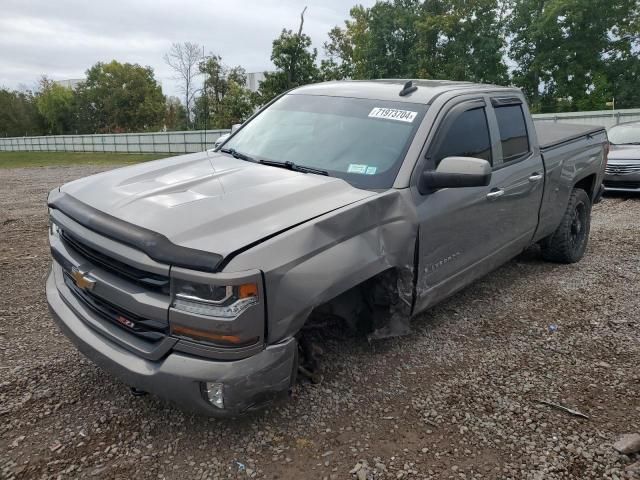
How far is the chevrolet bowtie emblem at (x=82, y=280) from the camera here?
2463 mm

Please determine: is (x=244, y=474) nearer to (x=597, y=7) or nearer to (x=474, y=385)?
(x=474, y=385)

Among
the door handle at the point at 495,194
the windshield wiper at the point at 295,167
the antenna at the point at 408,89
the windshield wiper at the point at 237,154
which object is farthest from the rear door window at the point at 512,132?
the windshield wiper at the point at 237,154

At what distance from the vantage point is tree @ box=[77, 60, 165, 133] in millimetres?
Answer: 57875

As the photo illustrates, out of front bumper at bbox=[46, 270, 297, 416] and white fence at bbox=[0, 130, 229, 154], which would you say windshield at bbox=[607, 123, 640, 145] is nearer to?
front bumper at bbox=[46, 270, 297, 416]

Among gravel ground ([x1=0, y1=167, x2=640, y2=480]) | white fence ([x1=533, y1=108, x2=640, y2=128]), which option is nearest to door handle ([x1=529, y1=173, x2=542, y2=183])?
gravel ground ([x1=0, y1=167, x2=640, y2=480])

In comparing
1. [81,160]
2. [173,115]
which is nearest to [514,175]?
[81,160]

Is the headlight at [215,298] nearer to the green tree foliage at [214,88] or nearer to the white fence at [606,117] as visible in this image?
the white fence at [606,117]

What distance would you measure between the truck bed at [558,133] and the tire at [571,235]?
0.59 m

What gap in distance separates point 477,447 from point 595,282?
3.07 m

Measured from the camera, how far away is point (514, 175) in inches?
160

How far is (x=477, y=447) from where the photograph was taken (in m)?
2.56

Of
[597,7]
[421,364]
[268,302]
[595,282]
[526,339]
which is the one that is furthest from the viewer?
[597,7]

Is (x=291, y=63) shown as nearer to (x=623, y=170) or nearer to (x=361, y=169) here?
(x=623, y=170)

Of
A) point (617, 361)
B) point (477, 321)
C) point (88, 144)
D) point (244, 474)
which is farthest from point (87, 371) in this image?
point (88, 144)
